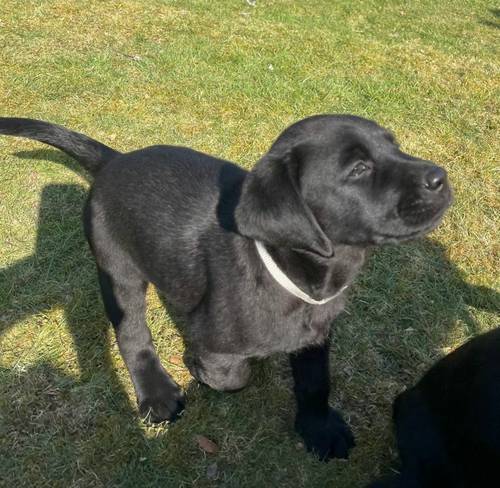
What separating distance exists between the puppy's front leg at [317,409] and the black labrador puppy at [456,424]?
0.44 m

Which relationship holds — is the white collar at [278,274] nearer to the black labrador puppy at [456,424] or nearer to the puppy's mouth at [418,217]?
the puppy's mouth at [418,217]

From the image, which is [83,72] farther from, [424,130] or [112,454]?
[112,454]

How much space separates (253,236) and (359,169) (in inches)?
18.4

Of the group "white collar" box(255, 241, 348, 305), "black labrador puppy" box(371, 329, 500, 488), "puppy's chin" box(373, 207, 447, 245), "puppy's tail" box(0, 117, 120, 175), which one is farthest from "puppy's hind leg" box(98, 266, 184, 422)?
"puppy's chin" box(373, 207, 447, 245)

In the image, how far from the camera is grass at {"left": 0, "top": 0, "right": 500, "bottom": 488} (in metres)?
2.63

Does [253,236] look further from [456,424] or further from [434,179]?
[456,424]

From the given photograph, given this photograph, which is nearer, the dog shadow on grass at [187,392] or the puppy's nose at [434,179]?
the puppy's nose at [434,179]

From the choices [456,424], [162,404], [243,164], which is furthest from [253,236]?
[243,164]

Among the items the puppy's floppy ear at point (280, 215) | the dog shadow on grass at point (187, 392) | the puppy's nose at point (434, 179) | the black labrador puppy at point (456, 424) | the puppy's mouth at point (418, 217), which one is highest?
the puppy's nose at point (434, 179)

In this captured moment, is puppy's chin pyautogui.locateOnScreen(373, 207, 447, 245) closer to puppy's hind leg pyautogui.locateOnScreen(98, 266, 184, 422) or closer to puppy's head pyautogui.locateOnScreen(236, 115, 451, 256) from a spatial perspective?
puppy's head pyautogui.locateOnScreen(236, 115, 451, 256)

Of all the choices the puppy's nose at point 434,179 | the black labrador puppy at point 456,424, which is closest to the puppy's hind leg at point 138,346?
the black labrador puppy at point 456,424

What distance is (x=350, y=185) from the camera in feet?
6.86

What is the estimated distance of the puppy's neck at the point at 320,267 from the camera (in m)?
2.15

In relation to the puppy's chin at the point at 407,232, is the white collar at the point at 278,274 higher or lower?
lower
